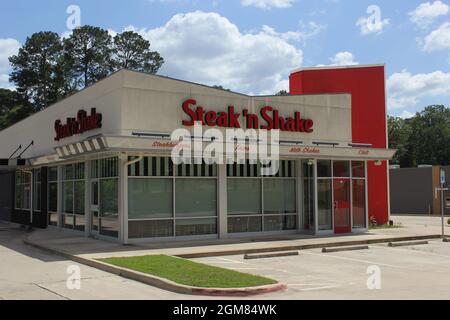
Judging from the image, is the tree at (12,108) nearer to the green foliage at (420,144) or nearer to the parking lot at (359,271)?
the green foliage at (420,144)

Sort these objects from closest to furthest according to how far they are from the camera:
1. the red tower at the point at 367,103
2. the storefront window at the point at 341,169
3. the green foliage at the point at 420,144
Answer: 1. the storefront window at the point at 341,169
2. the red tower at the point at 367,103
3. the green foliage at the point at 420,144

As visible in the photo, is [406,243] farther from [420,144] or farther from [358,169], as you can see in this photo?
[420,144]

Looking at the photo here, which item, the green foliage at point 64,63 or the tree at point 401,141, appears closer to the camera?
the green foliage at point 64,63

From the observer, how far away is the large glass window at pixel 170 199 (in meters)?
18.8

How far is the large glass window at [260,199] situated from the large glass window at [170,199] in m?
0.87

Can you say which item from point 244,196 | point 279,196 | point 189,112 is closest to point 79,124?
point 189,112

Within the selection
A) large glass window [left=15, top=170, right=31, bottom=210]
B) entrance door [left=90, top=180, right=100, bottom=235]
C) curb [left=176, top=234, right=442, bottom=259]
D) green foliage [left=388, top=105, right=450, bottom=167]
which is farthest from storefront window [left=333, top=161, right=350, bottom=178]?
green foliage [left=388, top=105, right=450, bottom=167]

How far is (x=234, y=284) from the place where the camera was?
10883 mm

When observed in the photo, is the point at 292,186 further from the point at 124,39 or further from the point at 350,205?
the point at 124,39

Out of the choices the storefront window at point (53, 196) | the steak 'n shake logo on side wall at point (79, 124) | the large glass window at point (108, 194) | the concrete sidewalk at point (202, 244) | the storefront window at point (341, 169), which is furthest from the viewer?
the storefront window at point (53, 196)

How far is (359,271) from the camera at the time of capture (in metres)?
13.7

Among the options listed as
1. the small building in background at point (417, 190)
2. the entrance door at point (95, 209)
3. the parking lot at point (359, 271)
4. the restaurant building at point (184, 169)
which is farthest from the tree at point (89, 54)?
the parking lot at point (359, 271)
